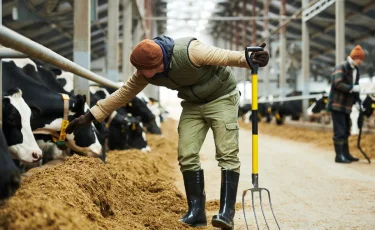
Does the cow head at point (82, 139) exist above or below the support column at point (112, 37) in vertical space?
below

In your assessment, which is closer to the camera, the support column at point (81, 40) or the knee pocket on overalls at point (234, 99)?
the knee pocket on overalls at point (234, 99)

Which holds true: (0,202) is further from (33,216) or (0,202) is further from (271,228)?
(271,228)

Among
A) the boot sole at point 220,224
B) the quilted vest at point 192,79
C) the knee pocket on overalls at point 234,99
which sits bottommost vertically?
the boot sole at point 220,224

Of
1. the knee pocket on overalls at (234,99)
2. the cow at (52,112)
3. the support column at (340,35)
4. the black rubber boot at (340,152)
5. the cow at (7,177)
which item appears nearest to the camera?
the cow at (7,177)

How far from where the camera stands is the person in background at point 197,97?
367 centimetres

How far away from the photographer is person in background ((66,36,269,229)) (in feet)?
12.0

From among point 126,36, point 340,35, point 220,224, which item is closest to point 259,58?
point 220,224

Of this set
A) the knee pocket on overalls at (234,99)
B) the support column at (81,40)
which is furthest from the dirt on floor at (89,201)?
the support column at (81,40)

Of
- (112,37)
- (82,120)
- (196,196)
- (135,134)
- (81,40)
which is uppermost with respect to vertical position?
(112,37)

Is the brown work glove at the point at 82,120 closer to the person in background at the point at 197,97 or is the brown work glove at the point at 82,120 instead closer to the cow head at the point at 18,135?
the person in background at the point at 197,97

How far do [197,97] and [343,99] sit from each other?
5055mm

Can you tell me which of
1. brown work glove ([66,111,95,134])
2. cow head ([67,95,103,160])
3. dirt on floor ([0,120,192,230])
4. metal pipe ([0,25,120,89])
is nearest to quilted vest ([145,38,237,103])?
brown work glove ([66,111,95,134])

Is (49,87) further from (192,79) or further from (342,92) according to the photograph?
(342,92)

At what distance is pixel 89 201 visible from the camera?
326 centimetres
